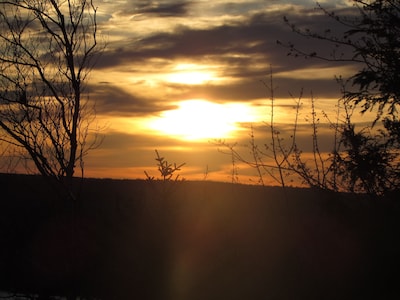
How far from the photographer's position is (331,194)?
14.9 m

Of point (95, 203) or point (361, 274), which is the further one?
point (95, 203)

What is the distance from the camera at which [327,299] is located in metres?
14.1

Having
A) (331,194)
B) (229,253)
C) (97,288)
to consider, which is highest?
(331,194)

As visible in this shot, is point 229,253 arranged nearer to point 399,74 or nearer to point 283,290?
point 283,290

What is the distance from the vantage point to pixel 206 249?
63.7ft

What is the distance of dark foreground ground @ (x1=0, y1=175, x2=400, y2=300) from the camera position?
14031mm

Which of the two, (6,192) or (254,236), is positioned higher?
(6,192)

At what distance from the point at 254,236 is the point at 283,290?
139 inches

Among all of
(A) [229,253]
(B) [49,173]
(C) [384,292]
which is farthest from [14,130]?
(C) [384,292]

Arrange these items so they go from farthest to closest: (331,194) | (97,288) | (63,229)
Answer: (63,229) → (97,288) → (331,194)

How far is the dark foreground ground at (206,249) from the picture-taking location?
1403 cm

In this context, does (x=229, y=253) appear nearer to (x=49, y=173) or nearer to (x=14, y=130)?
(x=49, y=173)

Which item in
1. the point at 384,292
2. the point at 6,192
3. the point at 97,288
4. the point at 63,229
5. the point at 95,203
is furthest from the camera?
the point at 6,192

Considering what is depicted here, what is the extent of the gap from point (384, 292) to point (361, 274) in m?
0.95
